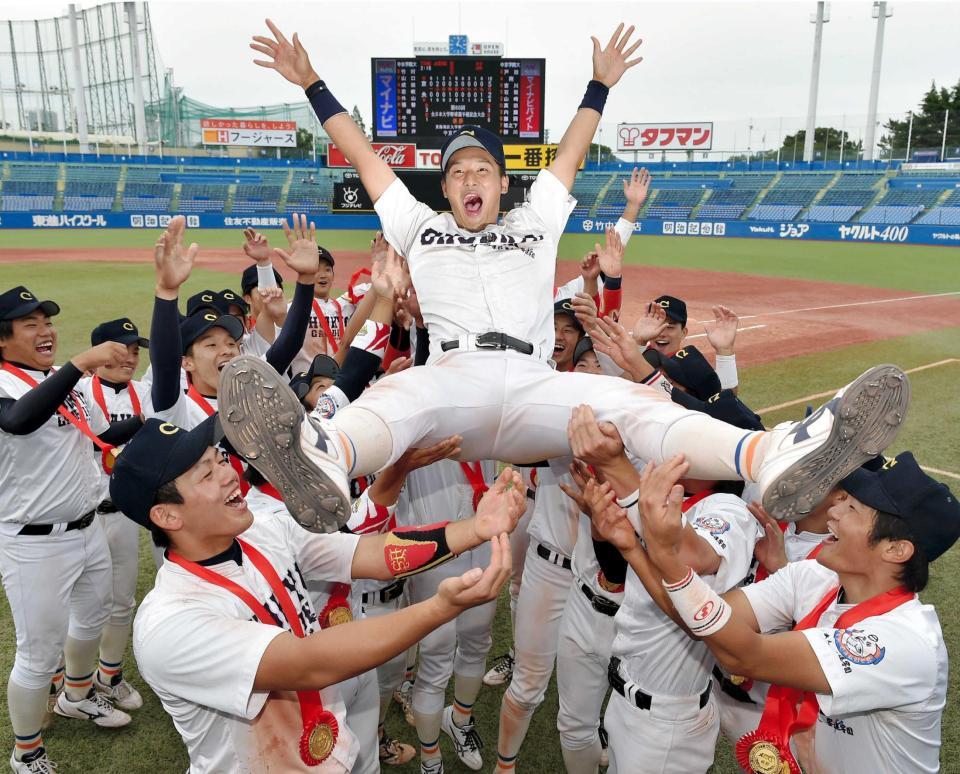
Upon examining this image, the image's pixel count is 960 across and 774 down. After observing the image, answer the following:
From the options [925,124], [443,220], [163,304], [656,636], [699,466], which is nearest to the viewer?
[699,466]

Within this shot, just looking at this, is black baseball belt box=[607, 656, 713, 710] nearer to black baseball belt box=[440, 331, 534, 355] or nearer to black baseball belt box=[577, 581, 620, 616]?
black baseball belt box=[577, 581, 620, 616]

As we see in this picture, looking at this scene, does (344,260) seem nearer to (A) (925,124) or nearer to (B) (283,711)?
(B) (283,711)

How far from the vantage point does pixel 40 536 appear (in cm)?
435

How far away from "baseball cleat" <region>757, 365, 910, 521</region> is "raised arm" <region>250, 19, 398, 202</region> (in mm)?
2903

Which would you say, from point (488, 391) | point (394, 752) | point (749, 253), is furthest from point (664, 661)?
point (749, 253)

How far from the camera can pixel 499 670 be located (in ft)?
18.0

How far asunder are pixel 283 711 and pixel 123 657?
353 centimetres

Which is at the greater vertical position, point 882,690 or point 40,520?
point 882,690

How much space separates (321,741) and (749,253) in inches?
1407

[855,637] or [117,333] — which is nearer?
[855,637]

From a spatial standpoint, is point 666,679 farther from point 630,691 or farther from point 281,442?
point 281,442

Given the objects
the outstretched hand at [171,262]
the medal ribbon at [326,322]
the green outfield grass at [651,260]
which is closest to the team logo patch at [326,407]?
the outstretched hand at [171,262]

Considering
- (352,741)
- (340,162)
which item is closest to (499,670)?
(352,741)

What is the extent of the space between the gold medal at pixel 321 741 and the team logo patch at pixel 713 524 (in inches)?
67.9
